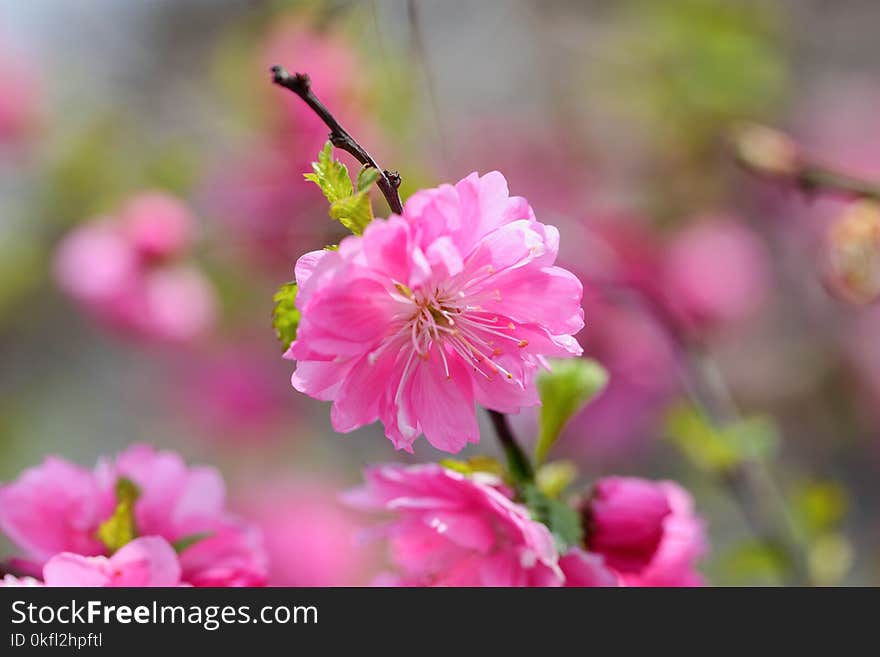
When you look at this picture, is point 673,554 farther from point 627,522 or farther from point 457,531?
point 457,531

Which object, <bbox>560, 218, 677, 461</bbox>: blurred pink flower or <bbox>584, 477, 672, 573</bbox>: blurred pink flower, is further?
<bbox>560, 218, 677, 461</bbox>: blurred pink flower

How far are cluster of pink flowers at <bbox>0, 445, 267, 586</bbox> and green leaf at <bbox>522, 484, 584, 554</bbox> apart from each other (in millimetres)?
→ 226

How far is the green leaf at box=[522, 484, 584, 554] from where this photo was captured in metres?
0.73

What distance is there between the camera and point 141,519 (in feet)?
2.61

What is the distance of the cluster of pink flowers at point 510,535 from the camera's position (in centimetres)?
71

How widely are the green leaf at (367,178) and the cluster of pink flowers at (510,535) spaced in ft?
0.75

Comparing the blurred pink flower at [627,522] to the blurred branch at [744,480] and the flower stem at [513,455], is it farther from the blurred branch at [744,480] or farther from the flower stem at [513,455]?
the blurred branch at [744,480]

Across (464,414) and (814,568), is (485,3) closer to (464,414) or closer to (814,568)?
(814,568)

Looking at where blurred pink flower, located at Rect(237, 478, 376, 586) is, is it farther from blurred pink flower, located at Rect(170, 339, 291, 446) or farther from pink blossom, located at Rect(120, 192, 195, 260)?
pink blossom, located at Rect(120, 192, 195, 260)

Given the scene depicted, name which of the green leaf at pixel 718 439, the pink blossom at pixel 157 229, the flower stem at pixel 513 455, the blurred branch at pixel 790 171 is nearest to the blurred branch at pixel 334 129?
the flower stem at pixel 513 455

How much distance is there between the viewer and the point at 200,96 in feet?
7.45

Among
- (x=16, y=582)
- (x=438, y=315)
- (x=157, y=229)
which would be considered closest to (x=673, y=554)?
(x=438, y=315)

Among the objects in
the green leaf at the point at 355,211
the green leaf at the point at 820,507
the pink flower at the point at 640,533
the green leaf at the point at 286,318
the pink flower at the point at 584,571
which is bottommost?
the pink flower at the point at 584,571

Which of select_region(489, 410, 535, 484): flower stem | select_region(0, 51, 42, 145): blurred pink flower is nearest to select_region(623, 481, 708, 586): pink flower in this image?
select_region(489, 410, 535, 484): flower stem
